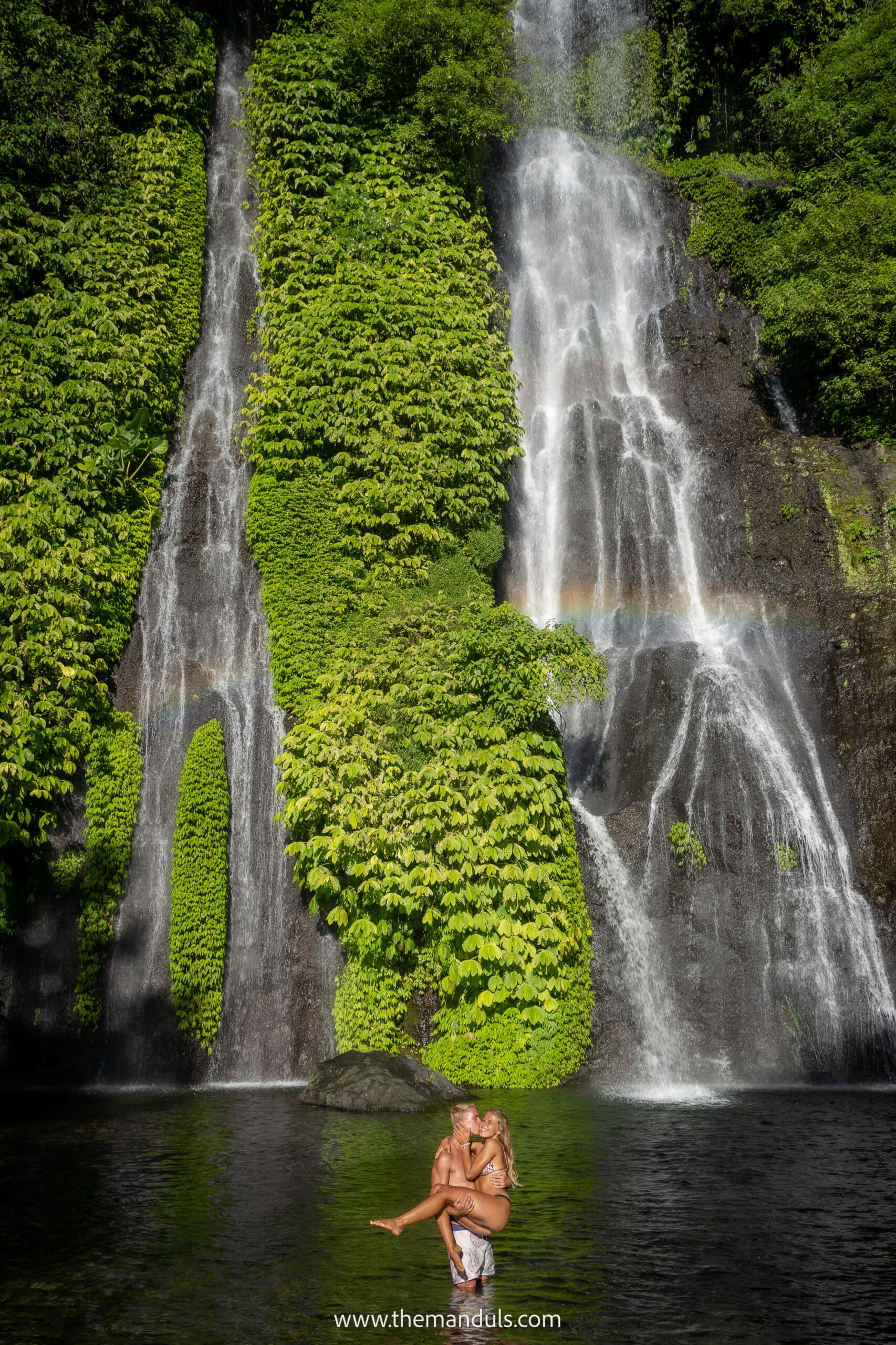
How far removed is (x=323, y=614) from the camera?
54.8 ft

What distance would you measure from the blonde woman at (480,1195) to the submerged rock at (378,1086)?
20.6 feet

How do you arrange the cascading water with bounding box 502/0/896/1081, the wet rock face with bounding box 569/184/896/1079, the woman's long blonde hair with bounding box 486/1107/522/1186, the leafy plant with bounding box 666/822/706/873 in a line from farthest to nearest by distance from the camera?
the leafy plant with bounding box 666/822/706/873, the wet rock face with bounding box 569/184/896/1079, the cascading water with bounding box 502/0/896/1081, the woman's long blonde hair with bounding box 486/1107/522/1186

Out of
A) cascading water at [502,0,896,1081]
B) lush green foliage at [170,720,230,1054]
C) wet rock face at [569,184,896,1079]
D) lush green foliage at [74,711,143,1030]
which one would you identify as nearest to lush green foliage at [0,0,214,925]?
lush green foliage at [74,711,143,1030]

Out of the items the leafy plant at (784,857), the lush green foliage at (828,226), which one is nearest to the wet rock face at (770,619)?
the leafy plant at (784,857)

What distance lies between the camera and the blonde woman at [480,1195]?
5570 millimetres

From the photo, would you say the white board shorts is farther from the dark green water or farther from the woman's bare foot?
the dark green water

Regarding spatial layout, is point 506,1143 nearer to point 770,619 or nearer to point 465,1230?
point 465,1230

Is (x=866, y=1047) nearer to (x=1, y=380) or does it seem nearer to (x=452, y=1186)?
(x=452, y=1186)

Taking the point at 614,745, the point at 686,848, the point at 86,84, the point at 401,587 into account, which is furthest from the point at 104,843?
the point at 86,84

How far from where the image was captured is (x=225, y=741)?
16.0m

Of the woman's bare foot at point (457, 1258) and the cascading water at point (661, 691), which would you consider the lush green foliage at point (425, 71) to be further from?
the woman's bare foot at point (457, 1258)

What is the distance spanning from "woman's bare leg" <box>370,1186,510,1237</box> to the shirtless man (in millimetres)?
65

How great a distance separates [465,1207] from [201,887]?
10.0 metres

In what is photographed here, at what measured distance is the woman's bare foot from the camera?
18.5ft
